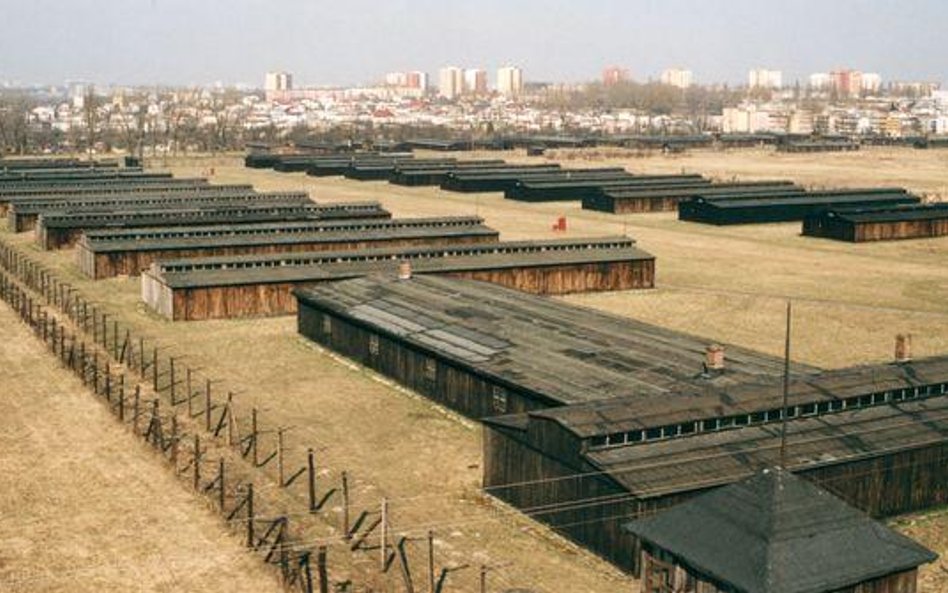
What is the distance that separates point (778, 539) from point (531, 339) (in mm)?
27412

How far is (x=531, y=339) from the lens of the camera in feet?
157

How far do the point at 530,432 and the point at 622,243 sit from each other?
48.9 meters

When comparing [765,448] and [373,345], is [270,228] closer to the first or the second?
[373,345]

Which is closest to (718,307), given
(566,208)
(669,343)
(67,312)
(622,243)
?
(622,243)

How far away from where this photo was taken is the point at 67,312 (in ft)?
220

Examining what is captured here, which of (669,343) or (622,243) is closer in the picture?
(669,343)

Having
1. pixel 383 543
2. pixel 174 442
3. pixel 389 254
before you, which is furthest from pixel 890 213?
pixel 383 543

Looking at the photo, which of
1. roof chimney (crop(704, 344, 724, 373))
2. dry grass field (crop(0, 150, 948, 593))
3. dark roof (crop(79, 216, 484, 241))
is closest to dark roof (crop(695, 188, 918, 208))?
dry grass field (crop(0, 150, 948, 593))

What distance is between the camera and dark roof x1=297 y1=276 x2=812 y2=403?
4116 centimetres

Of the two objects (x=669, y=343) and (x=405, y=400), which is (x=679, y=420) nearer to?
(x=669, y=343)

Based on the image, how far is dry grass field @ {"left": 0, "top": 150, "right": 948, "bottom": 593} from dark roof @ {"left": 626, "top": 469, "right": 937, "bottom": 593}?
7964mm

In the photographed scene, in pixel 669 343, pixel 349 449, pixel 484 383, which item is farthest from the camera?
pixel 669 343

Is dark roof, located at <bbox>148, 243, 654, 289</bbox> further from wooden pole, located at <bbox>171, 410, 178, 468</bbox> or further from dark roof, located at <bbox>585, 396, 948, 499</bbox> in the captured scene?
dark roof, located at <bbox>585, 396, 948, 499</bbox>

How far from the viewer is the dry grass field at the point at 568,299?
3275 centimetres
